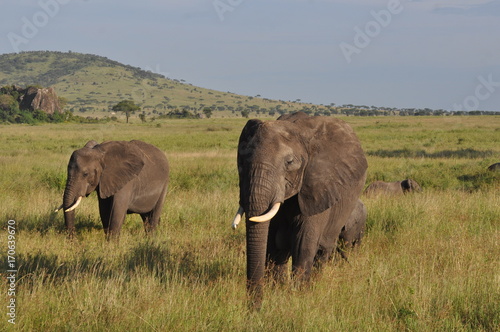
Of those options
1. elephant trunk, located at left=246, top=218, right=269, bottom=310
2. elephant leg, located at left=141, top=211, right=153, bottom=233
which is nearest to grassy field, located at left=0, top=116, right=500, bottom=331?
elephant trunk, located at left=246, top=218, right=269, bottom=310

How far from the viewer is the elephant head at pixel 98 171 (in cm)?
837

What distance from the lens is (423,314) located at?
16.7 ft

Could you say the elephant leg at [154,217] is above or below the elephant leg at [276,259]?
below

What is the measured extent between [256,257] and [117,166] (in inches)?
186

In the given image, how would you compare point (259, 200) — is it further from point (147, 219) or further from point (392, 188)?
point (392, 188)

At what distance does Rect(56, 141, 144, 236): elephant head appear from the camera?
8.37 m

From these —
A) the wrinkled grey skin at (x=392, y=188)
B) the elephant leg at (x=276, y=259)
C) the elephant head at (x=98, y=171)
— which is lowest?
the wrinkled grey skin at (x=392, y=188)

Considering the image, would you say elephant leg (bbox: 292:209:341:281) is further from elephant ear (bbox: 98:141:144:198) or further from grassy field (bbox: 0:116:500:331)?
elephant ear (bbox: 98:141:144:198)

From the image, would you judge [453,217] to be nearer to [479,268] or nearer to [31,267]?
[479,268]

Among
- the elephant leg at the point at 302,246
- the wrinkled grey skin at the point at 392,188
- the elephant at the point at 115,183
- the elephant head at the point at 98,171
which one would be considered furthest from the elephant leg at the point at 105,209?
the wrinkled grey skin at the point at 392,188

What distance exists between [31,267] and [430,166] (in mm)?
16267

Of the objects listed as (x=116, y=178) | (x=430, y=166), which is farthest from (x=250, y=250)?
(x=430, y=166)

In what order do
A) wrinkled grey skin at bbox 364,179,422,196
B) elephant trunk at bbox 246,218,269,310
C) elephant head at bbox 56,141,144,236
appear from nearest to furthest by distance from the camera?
1. elephant trunk at bbox 246,218,269,310
2. elephant head at bbox 56,141,144,236
3. wrinkled grey skin at bbox 364,179,422,196

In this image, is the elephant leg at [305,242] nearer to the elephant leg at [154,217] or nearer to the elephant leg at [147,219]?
the elephant leg at [154,217]
